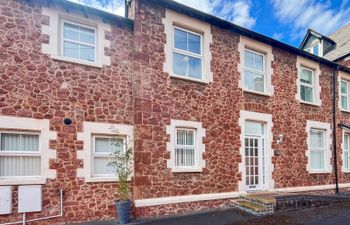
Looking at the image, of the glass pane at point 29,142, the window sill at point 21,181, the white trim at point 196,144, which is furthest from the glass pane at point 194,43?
the window sill at point 21,181

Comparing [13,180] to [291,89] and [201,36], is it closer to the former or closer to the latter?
[201,36]

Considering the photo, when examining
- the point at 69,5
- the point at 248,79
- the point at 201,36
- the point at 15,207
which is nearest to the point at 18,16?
the point at 69,5

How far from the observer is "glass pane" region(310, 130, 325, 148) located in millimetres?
12039

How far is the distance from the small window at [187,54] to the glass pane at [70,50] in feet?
9.61

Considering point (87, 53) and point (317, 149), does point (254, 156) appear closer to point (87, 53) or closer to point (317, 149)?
point (317, 149)

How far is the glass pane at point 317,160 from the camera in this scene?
11.9m

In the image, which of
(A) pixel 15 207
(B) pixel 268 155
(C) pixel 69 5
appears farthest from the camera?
(B) pixel 268 155

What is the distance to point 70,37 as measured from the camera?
7301 mm

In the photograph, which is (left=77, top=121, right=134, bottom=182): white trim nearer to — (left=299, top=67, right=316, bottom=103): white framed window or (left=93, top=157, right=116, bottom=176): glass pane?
(left=93, top=157, right=116, bottom=176): glass pane

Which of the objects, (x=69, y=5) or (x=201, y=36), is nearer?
(x=69, y=5)

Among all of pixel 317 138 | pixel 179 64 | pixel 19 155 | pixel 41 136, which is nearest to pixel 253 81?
pixel 179 64

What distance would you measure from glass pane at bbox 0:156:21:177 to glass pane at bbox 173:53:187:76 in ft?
16.3

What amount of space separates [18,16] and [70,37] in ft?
4.12

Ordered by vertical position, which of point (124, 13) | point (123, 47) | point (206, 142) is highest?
point (124, 13)
